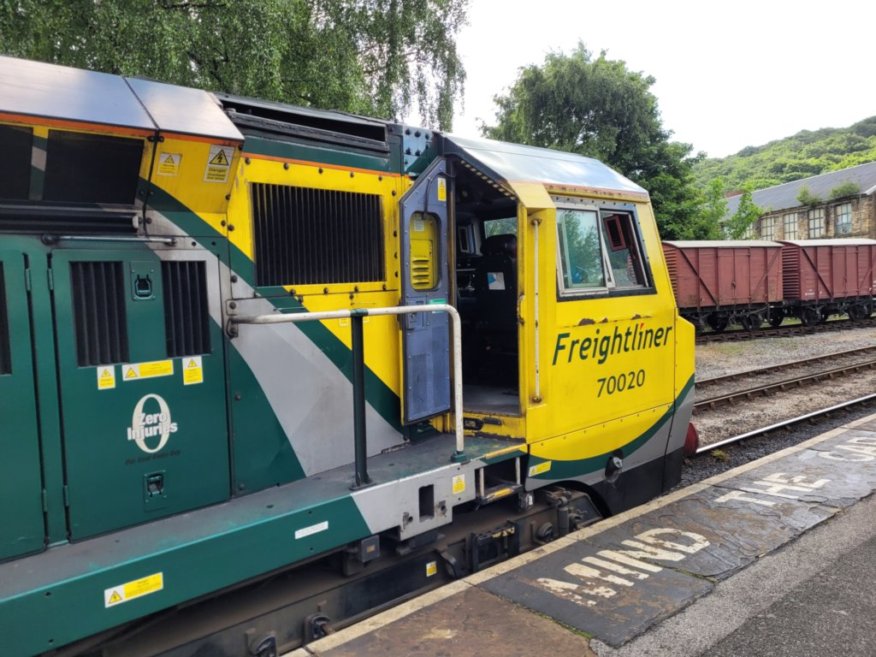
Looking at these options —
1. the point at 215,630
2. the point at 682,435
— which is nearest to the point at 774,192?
the point at 682,435

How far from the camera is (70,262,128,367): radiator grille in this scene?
271cm

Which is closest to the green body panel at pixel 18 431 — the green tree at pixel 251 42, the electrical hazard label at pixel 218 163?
the electrical hazard label at pixel 218 163

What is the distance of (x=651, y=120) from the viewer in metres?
31.0

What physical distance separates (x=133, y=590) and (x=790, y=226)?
6015cm

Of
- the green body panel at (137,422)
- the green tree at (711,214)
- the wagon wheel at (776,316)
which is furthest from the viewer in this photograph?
the green tree at (711,214)

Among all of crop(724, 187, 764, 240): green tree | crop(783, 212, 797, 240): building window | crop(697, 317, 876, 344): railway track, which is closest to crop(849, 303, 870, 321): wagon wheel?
crop(697, 317, 876, 344): railway track

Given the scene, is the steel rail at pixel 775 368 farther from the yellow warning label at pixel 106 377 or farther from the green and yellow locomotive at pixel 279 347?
the yellow warning label at pixel 106 377

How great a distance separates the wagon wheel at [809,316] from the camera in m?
25.8

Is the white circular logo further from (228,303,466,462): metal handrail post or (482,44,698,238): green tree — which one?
(482,44,698,238): green tree

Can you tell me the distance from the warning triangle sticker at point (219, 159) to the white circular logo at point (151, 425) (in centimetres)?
106

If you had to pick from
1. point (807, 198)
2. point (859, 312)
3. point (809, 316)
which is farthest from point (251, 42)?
point (807, 198)

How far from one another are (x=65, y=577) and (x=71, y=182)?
4.90 feet

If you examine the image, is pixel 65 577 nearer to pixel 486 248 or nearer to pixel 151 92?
pixel 151 92

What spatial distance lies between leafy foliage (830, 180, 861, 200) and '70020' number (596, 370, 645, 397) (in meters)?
51.9
